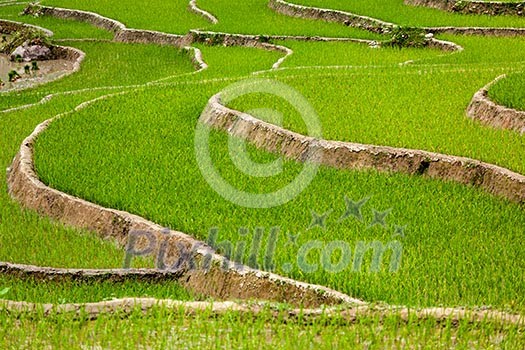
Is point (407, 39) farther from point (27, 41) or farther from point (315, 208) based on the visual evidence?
point (315, 208)

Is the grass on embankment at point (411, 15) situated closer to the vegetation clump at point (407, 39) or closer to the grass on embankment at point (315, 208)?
the vegetation clump at point (407, 39)

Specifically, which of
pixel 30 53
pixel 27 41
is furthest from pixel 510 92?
pixel 27 41

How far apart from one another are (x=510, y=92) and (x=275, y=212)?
336 cm

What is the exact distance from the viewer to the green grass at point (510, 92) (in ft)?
29.7

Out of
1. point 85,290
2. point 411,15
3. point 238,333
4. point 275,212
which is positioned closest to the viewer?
point 238,333

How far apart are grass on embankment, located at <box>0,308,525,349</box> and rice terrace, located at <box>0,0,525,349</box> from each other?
1 centimetres

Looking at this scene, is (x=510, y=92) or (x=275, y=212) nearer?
(x=275, y=212)

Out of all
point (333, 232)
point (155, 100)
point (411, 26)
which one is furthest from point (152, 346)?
point (411, 26)

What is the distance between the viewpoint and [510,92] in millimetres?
9375

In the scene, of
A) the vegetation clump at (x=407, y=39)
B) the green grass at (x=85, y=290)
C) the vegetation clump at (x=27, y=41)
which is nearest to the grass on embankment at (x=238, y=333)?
the green grass at (x=85, y=290)

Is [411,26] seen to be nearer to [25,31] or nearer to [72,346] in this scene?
[25,31]

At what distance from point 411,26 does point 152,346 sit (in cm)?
1338

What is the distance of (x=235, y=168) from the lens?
8117 millimetres

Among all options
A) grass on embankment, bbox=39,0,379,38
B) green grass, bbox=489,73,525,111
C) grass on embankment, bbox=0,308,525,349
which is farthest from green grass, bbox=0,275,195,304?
grass on embankment, bbox=39,0,379,38
